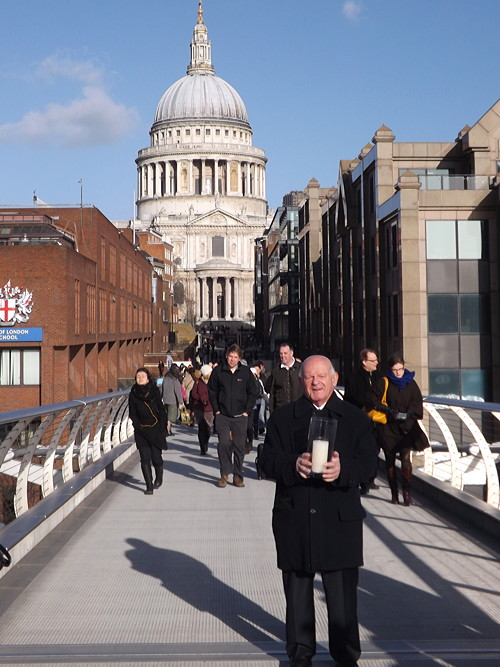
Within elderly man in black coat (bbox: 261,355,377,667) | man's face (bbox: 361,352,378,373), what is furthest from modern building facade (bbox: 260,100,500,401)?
elderly man in black coat (bbox: 261,355,377,667)

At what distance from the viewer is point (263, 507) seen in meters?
11.2

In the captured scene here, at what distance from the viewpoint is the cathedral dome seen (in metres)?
189

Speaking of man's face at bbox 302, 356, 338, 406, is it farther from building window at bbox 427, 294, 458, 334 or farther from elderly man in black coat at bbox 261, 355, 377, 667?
building window at bbox 427, 294, 458, 334

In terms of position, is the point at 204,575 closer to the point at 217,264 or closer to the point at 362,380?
the point at 362,380

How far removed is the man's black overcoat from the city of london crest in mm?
36839

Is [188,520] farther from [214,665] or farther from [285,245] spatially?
[285,245]

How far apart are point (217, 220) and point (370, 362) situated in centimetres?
16343

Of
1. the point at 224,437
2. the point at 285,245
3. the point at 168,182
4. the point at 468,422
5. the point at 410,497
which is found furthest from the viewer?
the point at 168,182

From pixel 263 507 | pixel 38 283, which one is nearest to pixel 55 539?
pixel 263 507

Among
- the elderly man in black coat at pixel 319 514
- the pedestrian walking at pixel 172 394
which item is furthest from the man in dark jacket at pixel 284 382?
the elderly man in black coat at pixel 319 514

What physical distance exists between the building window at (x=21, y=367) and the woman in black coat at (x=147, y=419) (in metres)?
29.7

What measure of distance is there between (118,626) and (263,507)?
16.8 feet

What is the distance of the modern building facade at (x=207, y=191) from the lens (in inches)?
6639

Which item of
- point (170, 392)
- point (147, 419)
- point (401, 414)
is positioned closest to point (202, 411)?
point (170, 392)
